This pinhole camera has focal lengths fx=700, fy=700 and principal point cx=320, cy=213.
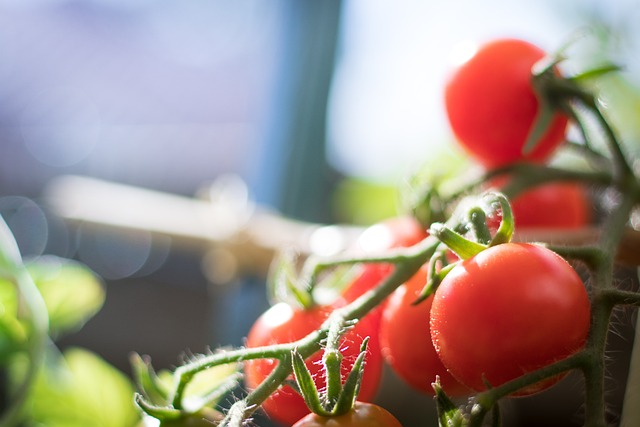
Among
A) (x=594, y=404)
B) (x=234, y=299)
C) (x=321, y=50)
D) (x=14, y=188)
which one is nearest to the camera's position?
(x=594, y=404)

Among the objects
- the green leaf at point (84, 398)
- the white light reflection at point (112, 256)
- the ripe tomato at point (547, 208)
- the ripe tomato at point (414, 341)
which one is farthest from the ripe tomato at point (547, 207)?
the white light reflection at point (112, 256)

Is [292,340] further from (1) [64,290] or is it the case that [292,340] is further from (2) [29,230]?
(2) [29,230]

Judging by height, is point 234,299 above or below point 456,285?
below

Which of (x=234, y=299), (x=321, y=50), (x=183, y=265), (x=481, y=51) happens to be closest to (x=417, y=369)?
(x=481, y=51)

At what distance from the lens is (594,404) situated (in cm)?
19

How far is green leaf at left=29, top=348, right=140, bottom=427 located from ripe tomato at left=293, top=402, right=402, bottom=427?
25 centimetres

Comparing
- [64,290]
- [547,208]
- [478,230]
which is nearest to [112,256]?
[64,290]

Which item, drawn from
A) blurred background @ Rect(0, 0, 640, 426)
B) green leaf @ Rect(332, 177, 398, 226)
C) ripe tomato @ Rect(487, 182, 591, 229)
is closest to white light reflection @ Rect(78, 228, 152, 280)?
blurred background @ Rect(0, 0, 640, 426)

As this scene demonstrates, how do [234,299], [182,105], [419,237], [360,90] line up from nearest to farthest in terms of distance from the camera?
1. [419,237]
2. [234,299]
3. [360,90]
4. [182,105]

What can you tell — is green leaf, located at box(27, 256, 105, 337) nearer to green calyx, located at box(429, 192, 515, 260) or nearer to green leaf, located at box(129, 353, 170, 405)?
green leaf, located at box(129, 353, 170, 405)

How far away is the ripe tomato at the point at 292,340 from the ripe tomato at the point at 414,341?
0.4 inches

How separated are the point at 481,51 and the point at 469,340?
0.22 metres

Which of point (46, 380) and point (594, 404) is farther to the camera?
point (46, 380)

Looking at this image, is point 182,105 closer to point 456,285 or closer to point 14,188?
point 14,188
